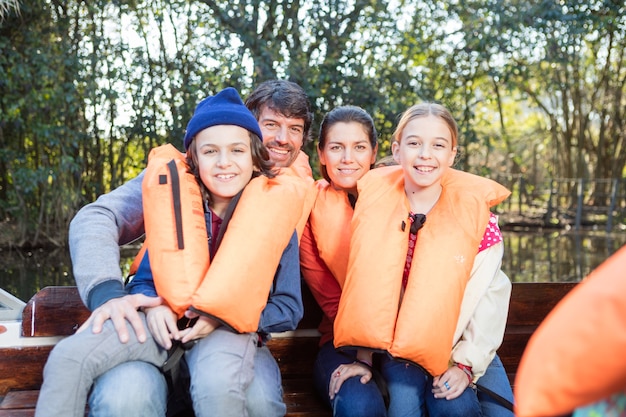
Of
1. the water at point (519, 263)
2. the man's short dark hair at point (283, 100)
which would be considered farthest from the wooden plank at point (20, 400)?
the water at point (519, 263)

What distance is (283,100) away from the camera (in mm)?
2736

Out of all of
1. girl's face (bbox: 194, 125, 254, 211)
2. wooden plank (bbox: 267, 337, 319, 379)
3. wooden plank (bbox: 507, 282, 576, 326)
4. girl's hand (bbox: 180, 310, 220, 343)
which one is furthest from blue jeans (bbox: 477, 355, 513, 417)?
girl's face (bbox: 194, 125, 254, 211)

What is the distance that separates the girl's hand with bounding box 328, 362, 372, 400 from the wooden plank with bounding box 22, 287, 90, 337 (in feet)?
2.69

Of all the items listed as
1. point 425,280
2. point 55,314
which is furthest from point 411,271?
point 55,314

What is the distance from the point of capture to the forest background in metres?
8.28

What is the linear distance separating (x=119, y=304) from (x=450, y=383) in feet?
3.06

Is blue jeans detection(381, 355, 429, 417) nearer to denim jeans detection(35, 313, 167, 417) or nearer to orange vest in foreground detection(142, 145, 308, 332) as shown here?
orange vest in foreground detection(142, 145, 308, 332)

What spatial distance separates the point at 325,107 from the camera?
8.18 metres

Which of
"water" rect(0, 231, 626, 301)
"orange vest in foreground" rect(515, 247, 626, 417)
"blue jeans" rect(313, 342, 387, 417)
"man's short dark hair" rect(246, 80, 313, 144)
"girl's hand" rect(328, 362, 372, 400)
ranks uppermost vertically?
"man's short dark hair" rect(246, 80, 313, 144)

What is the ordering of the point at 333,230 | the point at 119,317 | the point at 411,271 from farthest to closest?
1. the point at 333,230
2. the point at 411,271
3. the point at 119,317

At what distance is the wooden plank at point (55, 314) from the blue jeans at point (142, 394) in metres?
0.56

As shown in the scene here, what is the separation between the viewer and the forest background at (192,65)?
8281 millimetres

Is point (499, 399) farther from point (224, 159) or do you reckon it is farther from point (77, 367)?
point (77, 367)

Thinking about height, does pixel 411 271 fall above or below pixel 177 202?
below
